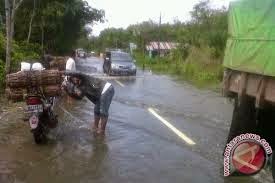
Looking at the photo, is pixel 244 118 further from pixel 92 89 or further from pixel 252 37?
pixel 92 89

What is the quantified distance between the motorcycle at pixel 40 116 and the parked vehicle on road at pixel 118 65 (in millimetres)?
24526

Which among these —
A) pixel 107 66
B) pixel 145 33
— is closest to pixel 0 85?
pixel 107 66

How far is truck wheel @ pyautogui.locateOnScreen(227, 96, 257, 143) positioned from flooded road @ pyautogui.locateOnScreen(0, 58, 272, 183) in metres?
0.99

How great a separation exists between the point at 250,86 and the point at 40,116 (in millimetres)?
4864

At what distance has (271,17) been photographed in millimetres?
5789

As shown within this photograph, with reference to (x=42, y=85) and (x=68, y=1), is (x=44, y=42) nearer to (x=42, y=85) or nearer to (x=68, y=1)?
(x=68, y=1)

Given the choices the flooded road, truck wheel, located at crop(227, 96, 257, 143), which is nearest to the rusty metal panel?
truck wheel, located at crop(227, 96, 257, 143)

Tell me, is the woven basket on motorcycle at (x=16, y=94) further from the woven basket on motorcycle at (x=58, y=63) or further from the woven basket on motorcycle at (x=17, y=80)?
the woven basket on motorcycle at (x=58, y=63)

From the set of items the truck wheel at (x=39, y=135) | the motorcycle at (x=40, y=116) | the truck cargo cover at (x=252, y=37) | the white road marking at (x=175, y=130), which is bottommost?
the white road marking at (x=175, y=130)

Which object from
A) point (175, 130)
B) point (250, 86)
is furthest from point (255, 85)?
point (175, 130)

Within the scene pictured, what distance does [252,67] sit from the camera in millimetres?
6102

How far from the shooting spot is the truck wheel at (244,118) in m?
6.63

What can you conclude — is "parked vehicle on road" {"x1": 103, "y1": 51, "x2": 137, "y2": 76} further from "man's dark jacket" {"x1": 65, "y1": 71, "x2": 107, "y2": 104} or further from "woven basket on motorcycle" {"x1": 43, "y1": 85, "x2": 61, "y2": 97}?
"woven basket on motorcycle" {"x1": 43, "y1": 85, "x2": 61, "y2": 97}

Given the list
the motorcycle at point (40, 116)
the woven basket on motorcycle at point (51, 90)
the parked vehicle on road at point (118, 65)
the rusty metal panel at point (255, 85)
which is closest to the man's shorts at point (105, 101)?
the motorcycle at point (40, 116)
